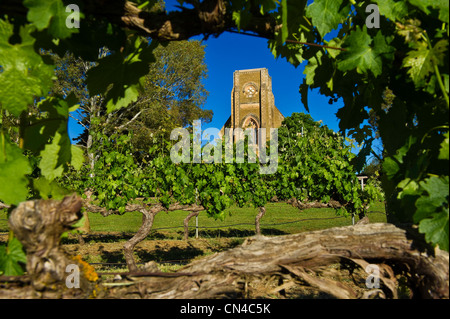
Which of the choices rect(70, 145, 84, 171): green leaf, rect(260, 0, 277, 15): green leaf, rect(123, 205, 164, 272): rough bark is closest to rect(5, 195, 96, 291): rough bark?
rect(70, 145, 84, 171): green leaf

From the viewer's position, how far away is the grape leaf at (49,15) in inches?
39.0

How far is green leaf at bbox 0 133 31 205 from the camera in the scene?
1080 millimetres

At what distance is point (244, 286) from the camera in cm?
126

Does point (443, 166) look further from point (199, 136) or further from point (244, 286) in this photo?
point (199, 136)

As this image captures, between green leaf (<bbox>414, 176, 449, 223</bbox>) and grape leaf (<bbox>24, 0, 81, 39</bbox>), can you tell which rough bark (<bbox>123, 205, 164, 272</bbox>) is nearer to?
grape leaf (<bbox>24, 0, 81, 39</bbox>)

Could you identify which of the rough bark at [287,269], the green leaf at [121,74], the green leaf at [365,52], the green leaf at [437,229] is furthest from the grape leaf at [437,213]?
the green leaf at [121,74]

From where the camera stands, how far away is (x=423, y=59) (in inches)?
48.1

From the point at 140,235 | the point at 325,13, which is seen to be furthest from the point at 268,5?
the point at 140,235

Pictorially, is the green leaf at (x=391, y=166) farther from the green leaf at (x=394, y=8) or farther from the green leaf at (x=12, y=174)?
the green leaf at (x=12, y=174)

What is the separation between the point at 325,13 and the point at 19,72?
47.8 inches

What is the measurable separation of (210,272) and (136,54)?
1.04 m

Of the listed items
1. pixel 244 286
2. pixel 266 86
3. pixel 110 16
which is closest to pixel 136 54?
pixel 110 16

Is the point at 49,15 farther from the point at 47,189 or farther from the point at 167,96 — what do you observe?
the point at 167,96

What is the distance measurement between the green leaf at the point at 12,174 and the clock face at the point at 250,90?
4678 centimetres
